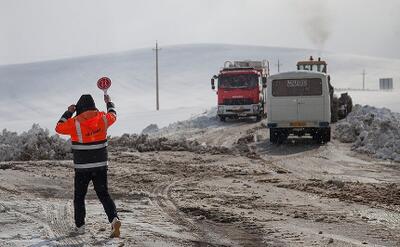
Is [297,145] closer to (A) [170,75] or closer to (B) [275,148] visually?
(B) [275,148]

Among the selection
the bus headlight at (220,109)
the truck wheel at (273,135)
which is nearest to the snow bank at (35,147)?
the truck wheel at (273,135)

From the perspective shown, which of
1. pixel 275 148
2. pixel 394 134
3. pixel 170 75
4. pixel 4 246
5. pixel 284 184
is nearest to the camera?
pixel 4 246

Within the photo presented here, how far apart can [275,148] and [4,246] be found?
14.5 metres

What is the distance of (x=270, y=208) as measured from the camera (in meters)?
9.97

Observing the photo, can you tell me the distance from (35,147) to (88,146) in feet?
37.2

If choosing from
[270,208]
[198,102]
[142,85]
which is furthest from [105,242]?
[142,85]

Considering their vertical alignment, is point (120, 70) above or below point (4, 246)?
above

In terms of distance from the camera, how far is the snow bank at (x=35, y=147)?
59.6ft

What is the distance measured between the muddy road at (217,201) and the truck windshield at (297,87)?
2989 millimetres

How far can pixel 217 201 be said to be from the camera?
10.6 meters

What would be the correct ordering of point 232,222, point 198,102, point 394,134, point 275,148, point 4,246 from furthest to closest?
point 198,102, point 275,148, point 394,134, point 232,222, point 4,246

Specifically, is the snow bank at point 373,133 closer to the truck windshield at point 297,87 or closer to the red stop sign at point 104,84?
the truck windshield at point 297,87

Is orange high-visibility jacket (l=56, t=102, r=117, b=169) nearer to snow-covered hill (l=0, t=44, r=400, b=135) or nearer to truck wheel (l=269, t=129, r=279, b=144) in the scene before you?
truck wheel (l=269, t=129, r=279, b=144)

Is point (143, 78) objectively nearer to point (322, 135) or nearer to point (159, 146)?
point (322, 135)
